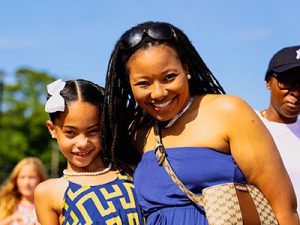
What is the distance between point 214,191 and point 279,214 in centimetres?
35

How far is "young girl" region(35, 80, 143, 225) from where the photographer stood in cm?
368

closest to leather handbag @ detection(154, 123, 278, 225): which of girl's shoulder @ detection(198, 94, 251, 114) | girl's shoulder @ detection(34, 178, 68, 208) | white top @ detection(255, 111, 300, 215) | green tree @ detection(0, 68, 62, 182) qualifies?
girl's shoulder @ detection(198, 94, 251, 114)

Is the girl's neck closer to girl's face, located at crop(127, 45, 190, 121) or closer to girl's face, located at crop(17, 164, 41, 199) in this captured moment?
girl's face, located at crop(127, 45, 190, 121)

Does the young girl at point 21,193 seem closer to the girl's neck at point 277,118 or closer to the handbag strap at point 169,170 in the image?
the girl's neck at point 277,118

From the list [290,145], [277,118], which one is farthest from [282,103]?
[290,145]

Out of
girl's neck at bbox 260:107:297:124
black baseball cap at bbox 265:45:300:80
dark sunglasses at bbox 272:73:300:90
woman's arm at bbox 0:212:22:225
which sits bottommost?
woman's arm at bbox 0:212:22:225

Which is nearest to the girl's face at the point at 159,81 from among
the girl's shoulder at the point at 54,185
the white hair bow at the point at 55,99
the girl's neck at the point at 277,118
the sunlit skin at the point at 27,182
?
the white hair bow at the point at 55,99

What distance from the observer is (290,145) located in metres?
4.96

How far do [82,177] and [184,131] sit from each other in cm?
71

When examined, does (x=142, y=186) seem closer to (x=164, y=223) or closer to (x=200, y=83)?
(x=164, y=223)

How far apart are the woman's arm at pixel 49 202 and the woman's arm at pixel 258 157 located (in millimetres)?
1069

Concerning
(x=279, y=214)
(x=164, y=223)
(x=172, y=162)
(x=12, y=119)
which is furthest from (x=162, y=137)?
(x=12, y=119)

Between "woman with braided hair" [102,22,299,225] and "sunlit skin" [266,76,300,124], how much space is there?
1400 mm

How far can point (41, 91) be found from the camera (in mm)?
66438
